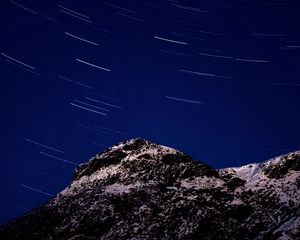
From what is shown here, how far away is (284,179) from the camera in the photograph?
44969 millimetres

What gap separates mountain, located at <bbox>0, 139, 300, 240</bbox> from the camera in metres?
39.1

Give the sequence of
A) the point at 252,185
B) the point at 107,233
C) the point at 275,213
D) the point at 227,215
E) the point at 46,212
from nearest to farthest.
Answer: the point at 275,213 → the point at 227,215 → the point at 107,233 → the point at 252,185 → the point at 46,212

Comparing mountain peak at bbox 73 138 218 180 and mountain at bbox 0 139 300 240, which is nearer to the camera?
mountain at bbox 0 139 300 240

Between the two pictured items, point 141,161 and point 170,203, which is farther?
point 141,161

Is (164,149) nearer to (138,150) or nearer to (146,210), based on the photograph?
(138,150)

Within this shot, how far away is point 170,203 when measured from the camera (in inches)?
1842

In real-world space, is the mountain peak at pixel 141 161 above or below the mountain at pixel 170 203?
above

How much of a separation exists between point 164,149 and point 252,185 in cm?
1847

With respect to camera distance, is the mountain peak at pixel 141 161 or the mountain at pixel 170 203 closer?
the mountain at pixel 170 203

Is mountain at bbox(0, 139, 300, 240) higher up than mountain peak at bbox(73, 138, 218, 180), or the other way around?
mountain peak at bbox(73, 138, 218, 180)

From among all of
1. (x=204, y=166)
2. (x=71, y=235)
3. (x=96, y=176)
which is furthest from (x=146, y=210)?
(x=96, y=176)

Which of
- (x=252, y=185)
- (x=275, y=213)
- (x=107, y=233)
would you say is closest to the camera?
(x=275, y=213)

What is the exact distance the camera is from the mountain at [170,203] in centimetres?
3912

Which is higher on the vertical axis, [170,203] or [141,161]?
[141,161]
